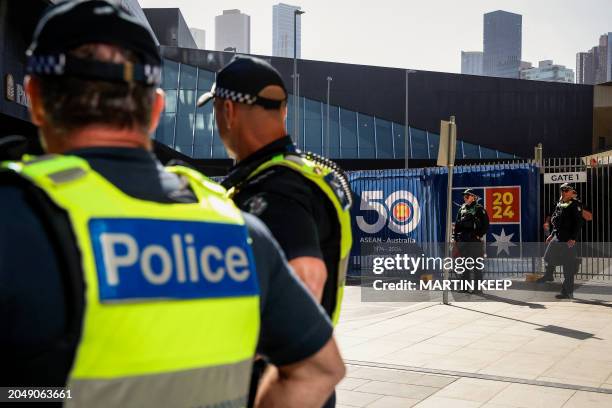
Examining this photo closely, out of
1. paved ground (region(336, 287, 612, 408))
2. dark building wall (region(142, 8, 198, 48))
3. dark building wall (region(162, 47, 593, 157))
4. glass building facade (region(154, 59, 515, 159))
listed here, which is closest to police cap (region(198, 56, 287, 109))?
paved ground (region(336, 287, 612, 408))

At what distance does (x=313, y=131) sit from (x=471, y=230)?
3686 centimetres

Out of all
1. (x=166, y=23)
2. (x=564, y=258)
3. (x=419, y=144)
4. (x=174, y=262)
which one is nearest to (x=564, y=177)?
(x=564, y=258)

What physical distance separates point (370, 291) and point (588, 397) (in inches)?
311

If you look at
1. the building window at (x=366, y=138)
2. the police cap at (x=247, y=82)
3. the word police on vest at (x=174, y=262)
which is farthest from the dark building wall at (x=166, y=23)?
the word police on vest at (x=174, y=262)

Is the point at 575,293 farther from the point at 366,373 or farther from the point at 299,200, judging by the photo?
the point at 299,200

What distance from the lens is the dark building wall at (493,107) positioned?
52188 millimetres

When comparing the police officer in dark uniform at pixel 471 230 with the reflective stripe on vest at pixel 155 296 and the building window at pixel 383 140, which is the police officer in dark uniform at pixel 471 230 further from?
the building window at pixel 383 140

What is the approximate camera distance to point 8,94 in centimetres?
1686

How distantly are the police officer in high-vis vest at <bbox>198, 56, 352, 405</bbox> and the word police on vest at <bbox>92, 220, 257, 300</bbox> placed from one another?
2.09ft

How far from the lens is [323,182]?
93.4 inches

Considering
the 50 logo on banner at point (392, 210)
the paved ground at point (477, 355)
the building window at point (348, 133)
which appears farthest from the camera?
the building window at point (348, 133)

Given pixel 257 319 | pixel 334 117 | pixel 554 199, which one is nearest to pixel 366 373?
pixel 257 319

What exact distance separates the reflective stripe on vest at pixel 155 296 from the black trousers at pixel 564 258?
12064 mm

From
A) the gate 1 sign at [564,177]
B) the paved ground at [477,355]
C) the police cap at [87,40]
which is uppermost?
the gate 1 sign at [564,177]
